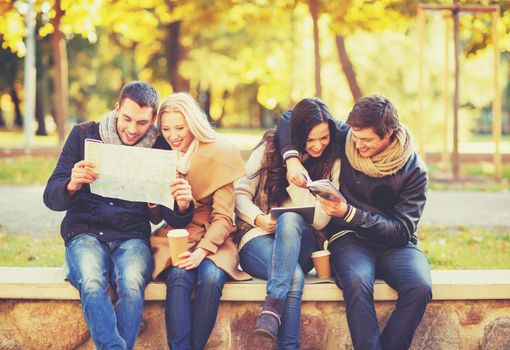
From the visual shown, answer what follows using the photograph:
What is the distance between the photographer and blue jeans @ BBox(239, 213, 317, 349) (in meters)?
3.54

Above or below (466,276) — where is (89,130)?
above

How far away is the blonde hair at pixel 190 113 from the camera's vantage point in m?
3.93

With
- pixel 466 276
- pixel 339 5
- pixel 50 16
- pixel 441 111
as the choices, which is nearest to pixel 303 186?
pixel 466 276

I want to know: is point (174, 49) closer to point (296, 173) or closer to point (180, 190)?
point (296, 173)

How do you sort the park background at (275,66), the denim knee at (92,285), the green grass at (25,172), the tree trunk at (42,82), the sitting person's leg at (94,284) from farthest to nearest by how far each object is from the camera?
the tree trunk at (42,82) < the green grass at (25,172) < the park background at (275,66) < the denim knee at (92,285) < the sitting person's leg at (94,284)

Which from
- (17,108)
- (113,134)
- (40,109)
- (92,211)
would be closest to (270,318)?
(92,211)

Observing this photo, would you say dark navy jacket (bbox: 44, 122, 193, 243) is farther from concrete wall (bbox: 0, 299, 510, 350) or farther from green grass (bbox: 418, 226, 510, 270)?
green grass (bbox: 418, 226, 510, 270)

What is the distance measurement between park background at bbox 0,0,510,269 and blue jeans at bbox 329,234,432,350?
61.1 inches

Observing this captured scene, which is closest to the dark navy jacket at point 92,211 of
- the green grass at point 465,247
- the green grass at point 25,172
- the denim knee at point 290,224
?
the denim knee at point 290,224

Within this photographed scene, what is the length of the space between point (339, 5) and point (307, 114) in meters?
7.98

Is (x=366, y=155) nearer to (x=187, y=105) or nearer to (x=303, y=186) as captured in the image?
(x=303, y=186)

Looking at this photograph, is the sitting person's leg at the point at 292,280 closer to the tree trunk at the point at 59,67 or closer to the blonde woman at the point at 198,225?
the blonde woman at the point at 198,225

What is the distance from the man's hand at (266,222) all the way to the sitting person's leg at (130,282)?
0.62 meters

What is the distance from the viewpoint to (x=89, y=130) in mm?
3984
